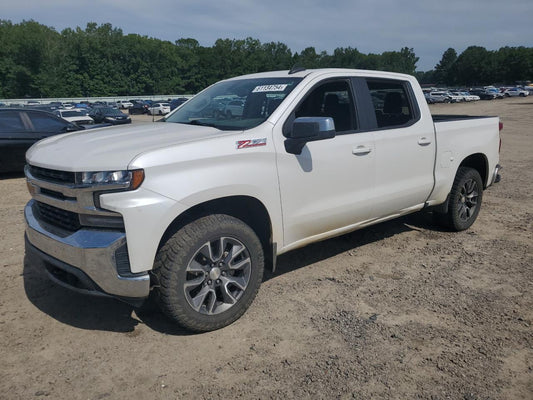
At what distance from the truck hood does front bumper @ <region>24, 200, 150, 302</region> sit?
1.42ft

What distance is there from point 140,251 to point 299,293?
163 cm

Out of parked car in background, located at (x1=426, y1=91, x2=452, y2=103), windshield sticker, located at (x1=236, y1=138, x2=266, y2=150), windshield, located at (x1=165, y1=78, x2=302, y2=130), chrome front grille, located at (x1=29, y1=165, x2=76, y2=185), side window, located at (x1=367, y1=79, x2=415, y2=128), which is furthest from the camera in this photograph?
parked car in background, located at (x1=426, y1=91, x2=452, y2=103)

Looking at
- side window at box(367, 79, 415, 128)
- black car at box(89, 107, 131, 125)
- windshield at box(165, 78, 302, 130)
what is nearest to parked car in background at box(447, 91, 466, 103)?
black car at box(89, 107, 131, 125)

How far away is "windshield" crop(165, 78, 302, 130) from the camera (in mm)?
3604

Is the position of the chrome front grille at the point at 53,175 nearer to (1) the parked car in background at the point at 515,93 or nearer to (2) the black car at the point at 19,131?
(2) the black car at the point at 19,131

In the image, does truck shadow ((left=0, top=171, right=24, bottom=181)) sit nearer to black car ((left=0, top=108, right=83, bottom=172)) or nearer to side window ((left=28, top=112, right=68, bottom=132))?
black car ((left=0, top=108, right=83, bottom=172))

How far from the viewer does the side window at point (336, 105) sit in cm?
394

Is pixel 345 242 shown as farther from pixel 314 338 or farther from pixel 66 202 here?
pixel 66 202

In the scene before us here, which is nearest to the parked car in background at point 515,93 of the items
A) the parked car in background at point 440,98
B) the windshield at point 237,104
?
the parked car in background at point 440,98

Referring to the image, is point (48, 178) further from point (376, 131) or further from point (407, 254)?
point (407, 254)

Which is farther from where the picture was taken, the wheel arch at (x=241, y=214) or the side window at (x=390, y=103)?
the side window at (x=390, y=103)

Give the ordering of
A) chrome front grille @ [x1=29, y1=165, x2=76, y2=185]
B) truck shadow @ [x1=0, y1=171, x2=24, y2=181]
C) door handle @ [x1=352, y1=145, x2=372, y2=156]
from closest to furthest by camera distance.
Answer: chrome front grille @ [x1=29, y1=165, x2=76, y2=185] → door handle @ [x1=352, y1=145, x2=372, y2=156] → truck shadow @ [x1=0, y1=171, x2=24, y2=181]

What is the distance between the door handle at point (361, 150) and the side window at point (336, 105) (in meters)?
0.20

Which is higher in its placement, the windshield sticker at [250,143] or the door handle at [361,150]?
the windshield sticker at [250,143]
